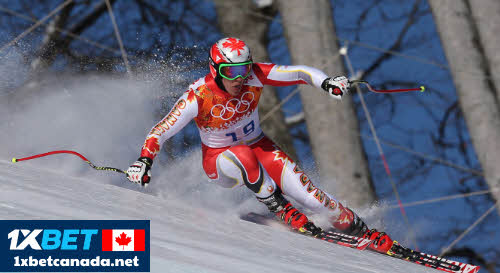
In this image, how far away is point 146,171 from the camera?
3758mm

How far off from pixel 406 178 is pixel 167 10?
463 centimetres

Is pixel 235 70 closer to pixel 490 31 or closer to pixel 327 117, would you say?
pixel 327 117

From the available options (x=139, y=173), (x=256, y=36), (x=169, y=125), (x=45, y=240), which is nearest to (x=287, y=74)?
(x=169, y=125)

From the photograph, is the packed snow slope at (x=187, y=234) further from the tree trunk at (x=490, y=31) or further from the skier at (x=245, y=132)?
the tree trunk at (x=490, y=31)

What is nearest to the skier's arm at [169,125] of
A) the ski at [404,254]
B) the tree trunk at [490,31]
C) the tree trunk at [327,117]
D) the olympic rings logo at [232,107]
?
the olympic rings logo at [232,107]

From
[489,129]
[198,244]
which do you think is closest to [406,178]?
[489,129]

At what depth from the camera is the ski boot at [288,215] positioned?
433 cm

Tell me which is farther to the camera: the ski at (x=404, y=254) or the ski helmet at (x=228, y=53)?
the ski at (x=404, y=254)

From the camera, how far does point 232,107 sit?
4.16 meters

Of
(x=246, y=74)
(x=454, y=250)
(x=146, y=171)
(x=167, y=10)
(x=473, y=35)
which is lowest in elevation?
(x=146, y=171)

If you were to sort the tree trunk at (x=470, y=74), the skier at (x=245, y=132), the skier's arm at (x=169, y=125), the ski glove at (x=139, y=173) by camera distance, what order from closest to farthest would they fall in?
the ski glove at (x=139, y=173) → the skier's arm at (x=169, y=125) → the skier at (x=245, y=132) → the tree trunk at (x=470, y=74)

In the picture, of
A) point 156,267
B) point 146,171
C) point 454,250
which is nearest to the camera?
point 156,267

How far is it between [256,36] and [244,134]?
3.71m

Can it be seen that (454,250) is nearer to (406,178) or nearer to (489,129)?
(406,178)
